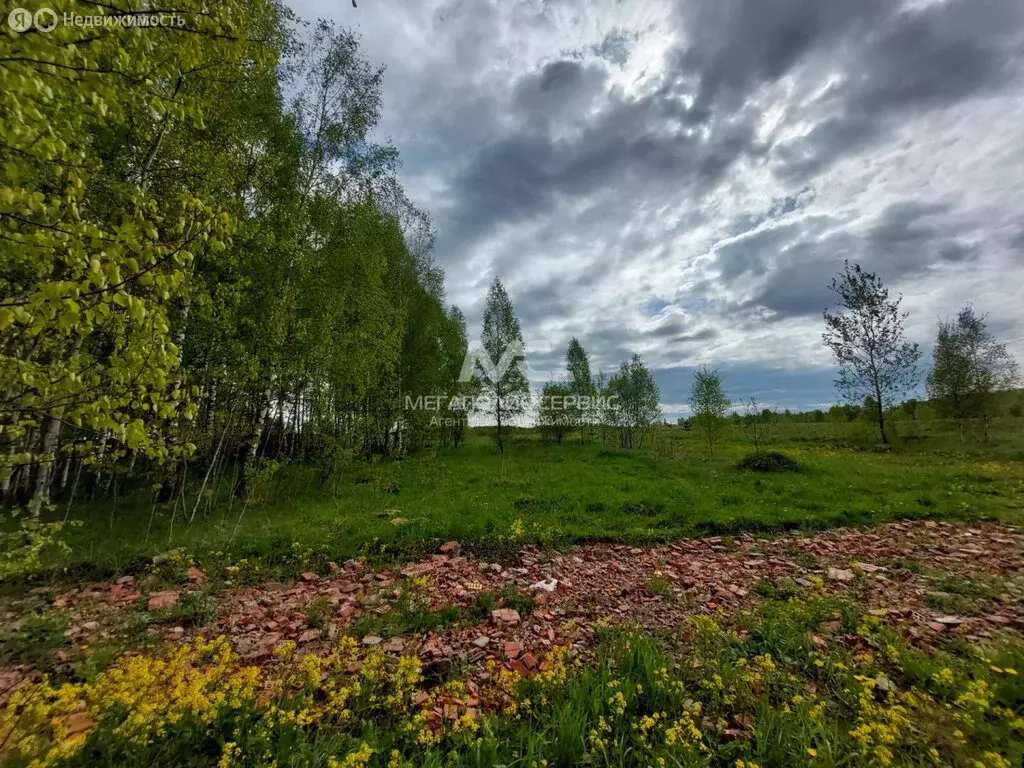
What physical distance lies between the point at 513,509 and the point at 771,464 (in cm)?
1421

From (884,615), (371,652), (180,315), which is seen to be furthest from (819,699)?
(180,315)

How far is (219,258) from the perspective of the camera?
9.93m

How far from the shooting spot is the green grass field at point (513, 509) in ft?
27.7

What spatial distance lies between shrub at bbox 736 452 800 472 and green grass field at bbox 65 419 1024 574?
0.50m

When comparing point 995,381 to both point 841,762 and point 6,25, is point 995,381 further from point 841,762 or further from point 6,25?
point 6,25

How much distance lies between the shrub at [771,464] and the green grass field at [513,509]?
50 cm

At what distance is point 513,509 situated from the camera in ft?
37.0

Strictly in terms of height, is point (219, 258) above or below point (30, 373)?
above

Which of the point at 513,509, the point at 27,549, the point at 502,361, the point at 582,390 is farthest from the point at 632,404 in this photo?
the point at 27,549

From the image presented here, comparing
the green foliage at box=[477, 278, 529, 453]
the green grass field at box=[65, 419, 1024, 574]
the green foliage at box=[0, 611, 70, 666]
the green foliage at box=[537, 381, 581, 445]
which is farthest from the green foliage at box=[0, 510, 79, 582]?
the green foliage at box=[537, 381, 581, 445]

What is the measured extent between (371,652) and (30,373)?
4.04 meters

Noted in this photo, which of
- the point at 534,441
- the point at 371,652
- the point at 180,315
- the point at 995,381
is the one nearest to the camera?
the point at 371,652

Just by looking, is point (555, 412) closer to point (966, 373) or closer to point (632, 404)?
point (632, 404)

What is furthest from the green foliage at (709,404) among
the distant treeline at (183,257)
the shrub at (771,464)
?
the distant treeline at (183,257)
